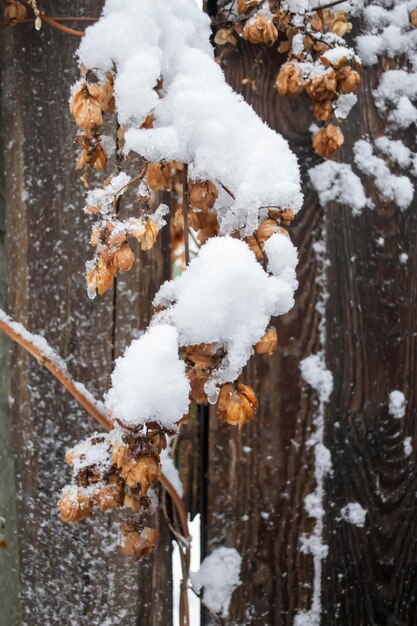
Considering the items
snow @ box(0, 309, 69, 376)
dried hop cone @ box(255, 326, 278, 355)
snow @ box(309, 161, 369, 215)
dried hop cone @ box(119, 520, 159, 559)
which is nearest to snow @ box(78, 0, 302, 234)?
dried hop cone @ box(255, 326, 278, 355)

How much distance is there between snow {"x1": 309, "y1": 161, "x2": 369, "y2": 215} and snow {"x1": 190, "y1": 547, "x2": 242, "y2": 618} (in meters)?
0.89

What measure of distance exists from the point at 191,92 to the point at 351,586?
1.22 m

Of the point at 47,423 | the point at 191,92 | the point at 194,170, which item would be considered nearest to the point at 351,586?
the point at 47,423

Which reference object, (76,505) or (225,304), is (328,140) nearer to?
(225,304)

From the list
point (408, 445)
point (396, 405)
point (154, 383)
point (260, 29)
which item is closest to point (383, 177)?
point (260, 29)

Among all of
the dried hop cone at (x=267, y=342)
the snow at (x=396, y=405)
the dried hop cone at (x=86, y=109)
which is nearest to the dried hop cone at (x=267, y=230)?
the dried hop cone at (x=267, y=342)

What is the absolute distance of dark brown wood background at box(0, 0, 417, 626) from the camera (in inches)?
55.1

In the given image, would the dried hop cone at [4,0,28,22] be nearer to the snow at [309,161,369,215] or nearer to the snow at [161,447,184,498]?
the snow at [309,161,369,215]

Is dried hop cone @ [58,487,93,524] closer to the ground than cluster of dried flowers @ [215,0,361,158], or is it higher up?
closer to the ground

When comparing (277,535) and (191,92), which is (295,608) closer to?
(277,535)

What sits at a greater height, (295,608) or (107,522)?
(107,522)

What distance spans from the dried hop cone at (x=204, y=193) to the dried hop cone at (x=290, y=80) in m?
0.40

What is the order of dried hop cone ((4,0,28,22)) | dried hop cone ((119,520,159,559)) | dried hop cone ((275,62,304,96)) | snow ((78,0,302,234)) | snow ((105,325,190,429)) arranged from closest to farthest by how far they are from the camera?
snow ((105,325,190,429)) < snow ((78,0,302,234)) < dried hop cone ((119,520,159,559)) < dried hop cone ((275,62,304,96)) < dried hop cone ((4,0,28,22))

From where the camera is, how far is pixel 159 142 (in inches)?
38.5
